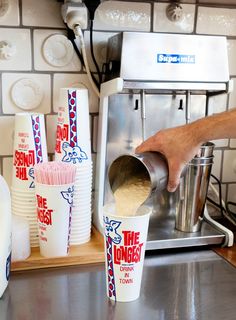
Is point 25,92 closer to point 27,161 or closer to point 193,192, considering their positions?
point 27,161

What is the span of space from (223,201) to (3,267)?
23.0 inches

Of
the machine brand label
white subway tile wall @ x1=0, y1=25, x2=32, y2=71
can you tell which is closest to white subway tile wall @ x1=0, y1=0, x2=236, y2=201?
white subway tile wall @ x1=0, y1=25, x2=32, y2=71

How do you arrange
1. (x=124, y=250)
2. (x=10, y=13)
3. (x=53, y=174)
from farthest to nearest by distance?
1. (x=10, y=13)
2. (x=53, y=174)
3. (x=124, y=250)

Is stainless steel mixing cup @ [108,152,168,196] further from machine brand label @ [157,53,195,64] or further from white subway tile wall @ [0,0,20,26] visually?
white subway tile wall @ [0,0,20,26]

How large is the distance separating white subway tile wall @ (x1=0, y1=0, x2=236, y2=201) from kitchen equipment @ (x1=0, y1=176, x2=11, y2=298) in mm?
247

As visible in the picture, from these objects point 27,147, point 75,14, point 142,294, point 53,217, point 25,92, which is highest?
point 75,14

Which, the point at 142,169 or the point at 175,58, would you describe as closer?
the point at 142,169

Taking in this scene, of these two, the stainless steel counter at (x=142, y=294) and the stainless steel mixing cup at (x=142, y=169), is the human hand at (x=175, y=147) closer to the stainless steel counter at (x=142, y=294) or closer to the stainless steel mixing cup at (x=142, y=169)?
the stainless steel mixing cup at (x=142, y=169)

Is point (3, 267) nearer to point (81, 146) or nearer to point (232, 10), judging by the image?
point (81, 146)

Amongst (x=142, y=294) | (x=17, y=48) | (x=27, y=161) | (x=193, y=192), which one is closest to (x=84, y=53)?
(x=17, y=48)

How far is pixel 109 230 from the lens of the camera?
61 centimetres

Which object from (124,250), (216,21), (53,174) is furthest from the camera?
(216,21)

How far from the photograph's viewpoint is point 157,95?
905mm

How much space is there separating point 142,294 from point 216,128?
0.29m
